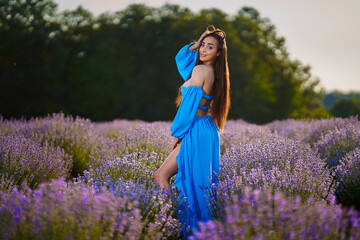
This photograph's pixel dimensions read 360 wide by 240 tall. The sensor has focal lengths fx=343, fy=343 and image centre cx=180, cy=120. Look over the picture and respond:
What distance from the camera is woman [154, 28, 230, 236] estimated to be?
10.1 feet

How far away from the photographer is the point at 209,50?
3264 millimetres

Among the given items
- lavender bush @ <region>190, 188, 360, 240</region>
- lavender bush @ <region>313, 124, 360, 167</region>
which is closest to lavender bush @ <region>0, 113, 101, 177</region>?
lavender bush @ <region>313, 124, 360, 167</region>

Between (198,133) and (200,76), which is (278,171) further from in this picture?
(200,76)

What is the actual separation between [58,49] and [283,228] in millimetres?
15271

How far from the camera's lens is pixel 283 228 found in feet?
5.84

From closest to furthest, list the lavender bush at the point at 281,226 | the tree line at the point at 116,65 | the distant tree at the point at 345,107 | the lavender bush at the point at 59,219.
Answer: the lavender bush at the point at 281,226 < the lavender bush at the point at 59,219 < the distant tree at the point at 345,107 < the tree line at the point at 116,65

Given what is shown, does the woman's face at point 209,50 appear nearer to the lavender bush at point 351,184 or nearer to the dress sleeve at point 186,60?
the dress sleeve at point 186,60

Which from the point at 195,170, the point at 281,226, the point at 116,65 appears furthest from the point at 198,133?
the point at 116,65

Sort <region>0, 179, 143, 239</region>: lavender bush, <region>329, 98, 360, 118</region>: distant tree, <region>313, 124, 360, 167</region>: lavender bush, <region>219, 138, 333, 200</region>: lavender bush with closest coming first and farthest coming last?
<region>0, 179, 143, 239</region>: lavender bush, <region>219, 138, 333, 200</region>: lavender bush, <region>313, 124, 360, 167</region>: lavender bush, <region>329, 98, 360, 118</region>: distant tree

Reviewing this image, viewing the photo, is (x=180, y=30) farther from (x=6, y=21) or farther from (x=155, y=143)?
(x=155, y=143)

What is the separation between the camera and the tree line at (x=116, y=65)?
1443cm

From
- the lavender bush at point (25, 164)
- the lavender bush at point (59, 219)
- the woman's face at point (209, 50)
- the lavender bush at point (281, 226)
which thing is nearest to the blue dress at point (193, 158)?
the woman's face at point (209, 50)

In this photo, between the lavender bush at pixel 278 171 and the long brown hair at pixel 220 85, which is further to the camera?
the long brown hair at pixel 220 85

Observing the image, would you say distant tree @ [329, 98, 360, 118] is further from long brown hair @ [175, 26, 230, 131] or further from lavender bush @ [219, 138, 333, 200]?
long brown hair @ [175, 26, 230, 131]
